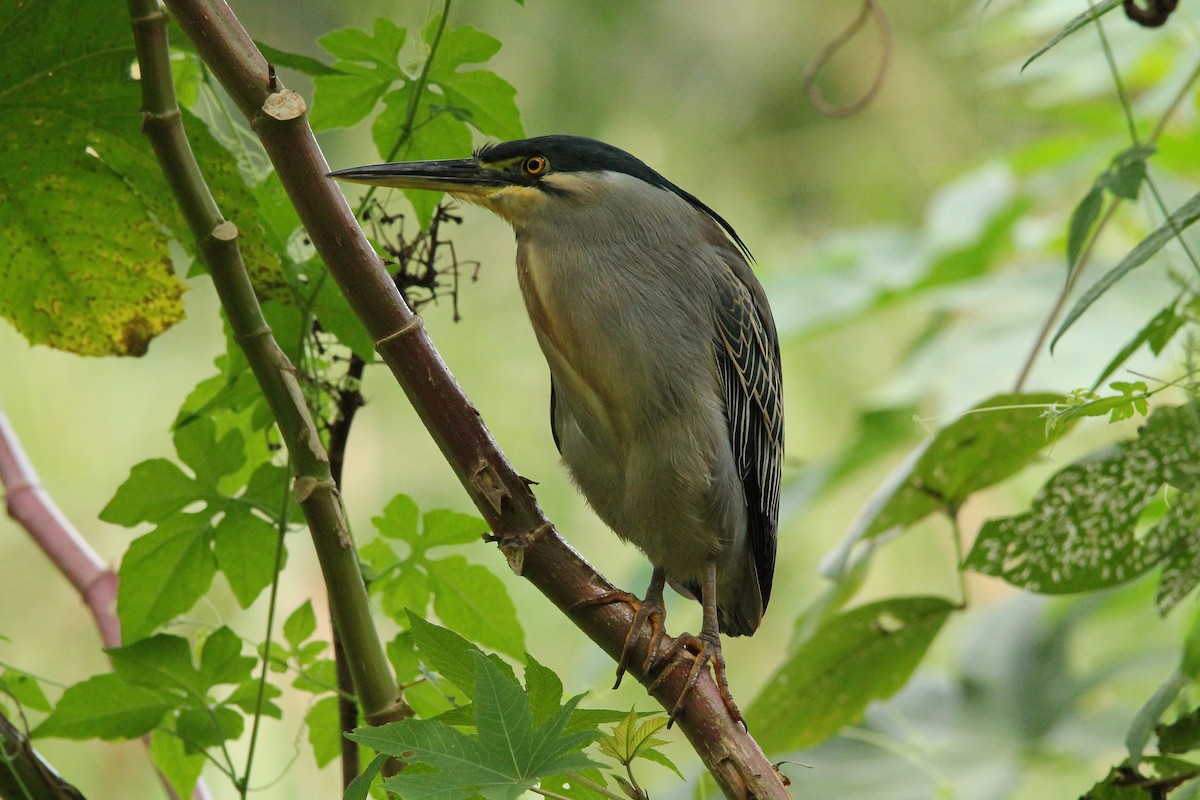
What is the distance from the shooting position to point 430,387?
1008mm

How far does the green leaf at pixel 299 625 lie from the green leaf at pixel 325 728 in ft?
0.32

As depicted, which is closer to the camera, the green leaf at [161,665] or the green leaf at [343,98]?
the green leaf at [161,665]

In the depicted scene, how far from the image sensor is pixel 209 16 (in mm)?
925

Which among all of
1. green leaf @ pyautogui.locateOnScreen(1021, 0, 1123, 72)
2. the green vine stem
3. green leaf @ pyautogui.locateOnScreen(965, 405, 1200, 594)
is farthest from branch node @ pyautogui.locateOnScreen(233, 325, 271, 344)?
green leaf @ pyautogui.locateOnScreen(965, 405, 1200, 594)

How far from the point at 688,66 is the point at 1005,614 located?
11.4 ft

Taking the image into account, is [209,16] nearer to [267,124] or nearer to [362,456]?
[267,124]

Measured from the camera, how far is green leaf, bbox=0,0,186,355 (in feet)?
3.83

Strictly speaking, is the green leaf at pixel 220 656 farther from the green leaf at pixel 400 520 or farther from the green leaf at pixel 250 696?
the green leaf at pixel 400 520

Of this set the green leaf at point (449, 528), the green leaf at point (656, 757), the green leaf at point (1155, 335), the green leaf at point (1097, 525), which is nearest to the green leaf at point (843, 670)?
the green leaf at point (1097, 525)

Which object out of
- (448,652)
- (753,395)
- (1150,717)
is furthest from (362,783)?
(753,395)

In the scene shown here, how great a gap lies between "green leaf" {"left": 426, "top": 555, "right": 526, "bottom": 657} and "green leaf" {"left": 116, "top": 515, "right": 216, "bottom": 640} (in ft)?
0.82

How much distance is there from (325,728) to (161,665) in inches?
10.1

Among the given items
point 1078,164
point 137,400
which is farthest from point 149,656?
point 137,400

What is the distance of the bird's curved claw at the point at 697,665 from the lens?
108 cm
